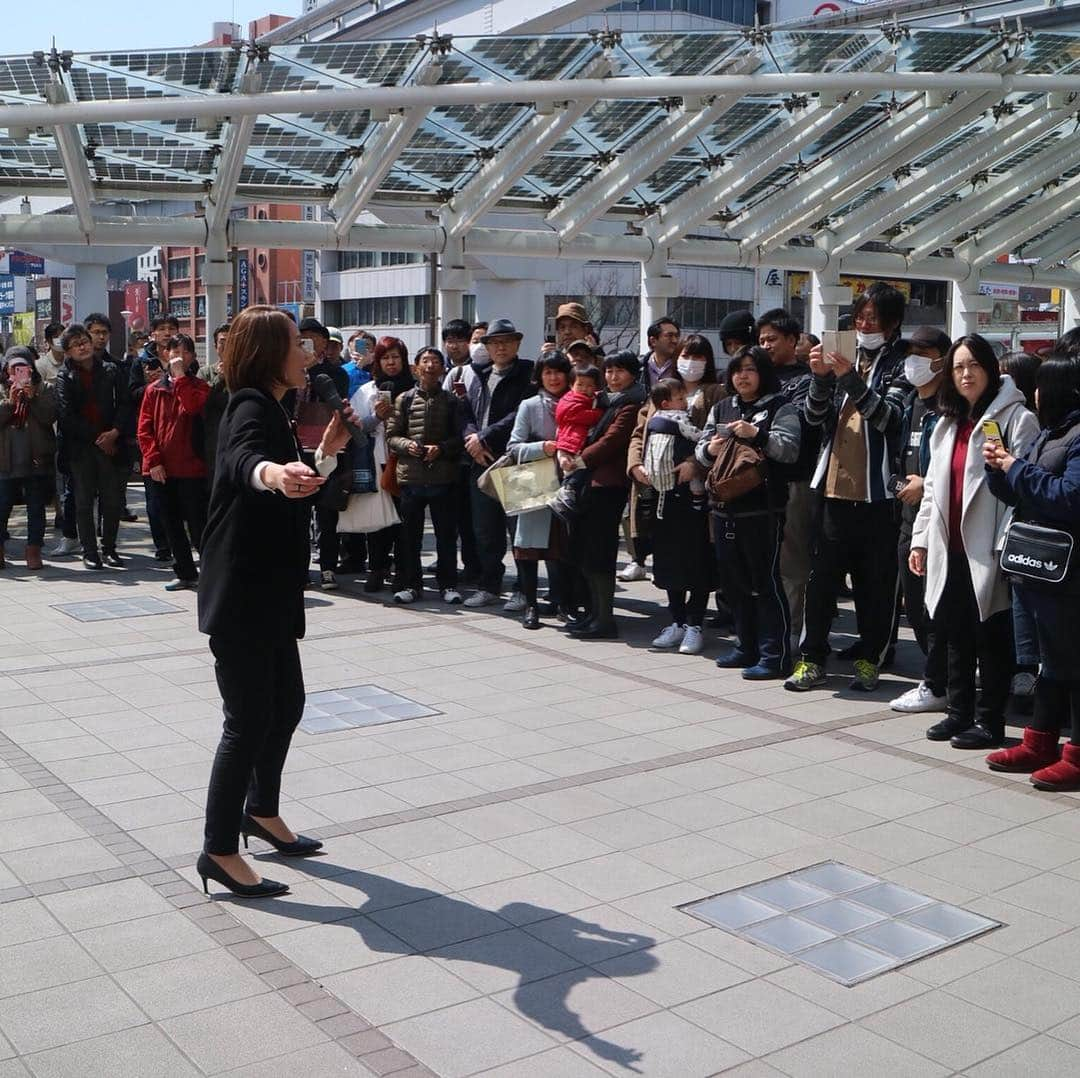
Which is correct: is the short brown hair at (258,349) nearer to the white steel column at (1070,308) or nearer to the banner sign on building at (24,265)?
the white steel column at (1070,308)

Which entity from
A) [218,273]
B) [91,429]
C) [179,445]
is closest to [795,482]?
[179,445]

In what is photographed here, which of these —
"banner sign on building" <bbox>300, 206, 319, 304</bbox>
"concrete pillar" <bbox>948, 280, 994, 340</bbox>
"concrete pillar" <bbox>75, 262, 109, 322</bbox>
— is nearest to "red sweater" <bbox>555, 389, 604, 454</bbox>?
"concrete pillar" <bbox>948, 280, 994, 340</bbox>

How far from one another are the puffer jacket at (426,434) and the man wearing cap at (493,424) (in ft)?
0.52

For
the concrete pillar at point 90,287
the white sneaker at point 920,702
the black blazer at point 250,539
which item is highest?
the concrete pillar at point 90,287

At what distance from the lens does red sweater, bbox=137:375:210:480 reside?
11.5m

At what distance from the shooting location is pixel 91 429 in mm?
12672

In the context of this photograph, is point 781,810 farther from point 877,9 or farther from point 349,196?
point 877,9

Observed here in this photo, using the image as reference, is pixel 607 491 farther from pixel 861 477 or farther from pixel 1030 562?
pixel 1030 562

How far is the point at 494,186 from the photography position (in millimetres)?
16766

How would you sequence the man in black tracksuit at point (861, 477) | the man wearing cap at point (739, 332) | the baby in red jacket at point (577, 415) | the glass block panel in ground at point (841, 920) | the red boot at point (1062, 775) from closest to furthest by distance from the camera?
the glass block panel in ground at point (841, 920)
the red boot at point (1062, 775)
the man in black tracksuit at point (861, 477)
the man wearing cap at point (739, 332)
the baby in red jacket at point (577, 415)

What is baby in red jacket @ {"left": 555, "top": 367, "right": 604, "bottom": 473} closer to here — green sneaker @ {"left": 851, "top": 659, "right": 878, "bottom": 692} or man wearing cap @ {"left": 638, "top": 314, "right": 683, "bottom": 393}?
man wearing cap @ {"left": 638, "top": 314, "right": 683, "bottom": 393}

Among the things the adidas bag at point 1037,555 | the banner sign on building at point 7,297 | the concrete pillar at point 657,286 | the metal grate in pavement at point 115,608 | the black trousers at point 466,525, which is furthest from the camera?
the banner sign on building at point 7,297

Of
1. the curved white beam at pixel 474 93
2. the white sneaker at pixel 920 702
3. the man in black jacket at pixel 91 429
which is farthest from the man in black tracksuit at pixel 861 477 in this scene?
the man in black jacket at pixel 91 429

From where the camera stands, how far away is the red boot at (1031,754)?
6547 mm
